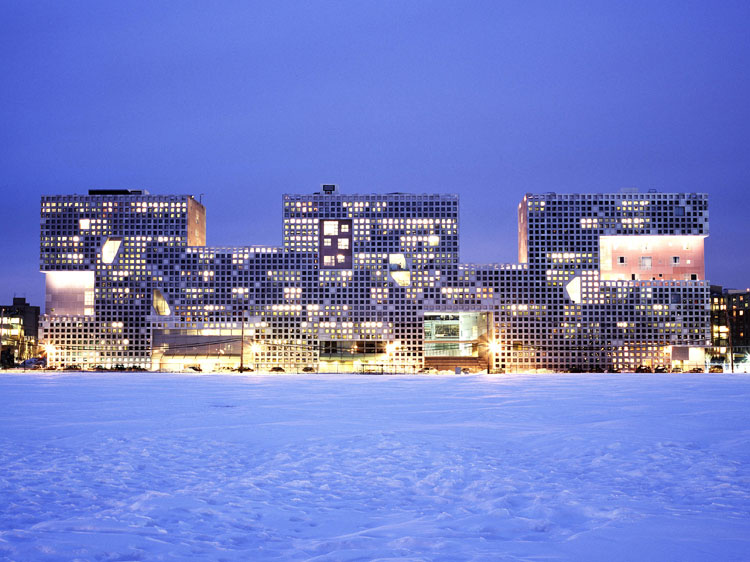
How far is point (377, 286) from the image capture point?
420 feet

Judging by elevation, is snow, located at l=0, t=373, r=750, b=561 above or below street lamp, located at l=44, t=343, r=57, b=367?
above

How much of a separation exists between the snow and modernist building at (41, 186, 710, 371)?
3879 inches

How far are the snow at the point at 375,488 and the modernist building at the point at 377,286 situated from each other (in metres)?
98.5

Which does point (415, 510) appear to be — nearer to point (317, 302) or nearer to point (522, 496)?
point (522, 496)

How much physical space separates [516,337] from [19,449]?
365 ft

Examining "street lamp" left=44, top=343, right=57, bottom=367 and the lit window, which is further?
the lit window

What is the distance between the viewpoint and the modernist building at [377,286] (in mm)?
125062

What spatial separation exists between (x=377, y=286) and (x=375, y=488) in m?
113

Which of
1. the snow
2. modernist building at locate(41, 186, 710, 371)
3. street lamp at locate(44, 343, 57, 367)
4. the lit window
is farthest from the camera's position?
the lit window

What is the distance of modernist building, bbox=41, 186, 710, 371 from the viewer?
410 ft

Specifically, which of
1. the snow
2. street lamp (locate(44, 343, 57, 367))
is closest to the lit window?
street lamp (locate(44, 343, 57, 367))

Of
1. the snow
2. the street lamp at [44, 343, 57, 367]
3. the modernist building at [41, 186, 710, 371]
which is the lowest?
the street lamp at [44, 343, 57, 367]

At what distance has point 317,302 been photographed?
128000 mm

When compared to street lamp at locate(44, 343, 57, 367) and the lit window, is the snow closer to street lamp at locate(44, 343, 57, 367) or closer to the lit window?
the lit window
